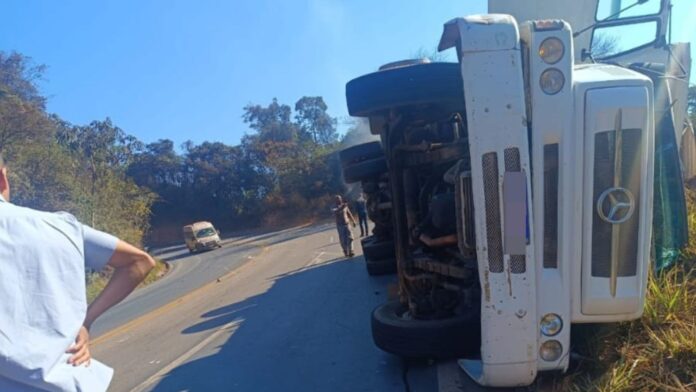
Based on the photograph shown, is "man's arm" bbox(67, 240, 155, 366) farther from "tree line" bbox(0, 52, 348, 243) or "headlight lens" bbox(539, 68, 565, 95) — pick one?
"tree line" bbox(0, 52, 348, 243)

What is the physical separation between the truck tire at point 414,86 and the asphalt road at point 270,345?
1.83 m

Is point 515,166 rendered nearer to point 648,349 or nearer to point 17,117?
point 648,349

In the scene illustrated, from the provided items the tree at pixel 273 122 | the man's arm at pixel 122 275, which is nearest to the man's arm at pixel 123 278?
the man's arm at pixel 122 275

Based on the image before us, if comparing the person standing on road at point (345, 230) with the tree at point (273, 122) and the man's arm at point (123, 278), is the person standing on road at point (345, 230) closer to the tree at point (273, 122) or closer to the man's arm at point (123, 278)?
the man's arm at point (123, 278)

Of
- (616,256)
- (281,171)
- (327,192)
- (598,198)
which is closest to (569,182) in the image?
(598,198)

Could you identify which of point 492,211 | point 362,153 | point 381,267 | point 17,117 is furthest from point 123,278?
point 17,117

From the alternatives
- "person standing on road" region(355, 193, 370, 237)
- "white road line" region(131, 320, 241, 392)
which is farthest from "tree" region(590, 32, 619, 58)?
"person standing on road" region(355, 193, 370, 237)

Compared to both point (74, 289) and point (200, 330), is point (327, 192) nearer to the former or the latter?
point (200, 330)

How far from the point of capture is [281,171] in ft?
178

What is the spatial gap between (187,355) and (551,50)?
450 cm

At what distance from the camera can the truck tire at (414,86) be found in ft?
11.7

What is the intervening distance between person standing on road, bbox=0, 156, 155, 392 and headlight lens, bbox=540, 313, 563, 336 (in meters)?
2.06

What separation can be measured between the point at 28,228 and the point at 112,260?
1.06ft

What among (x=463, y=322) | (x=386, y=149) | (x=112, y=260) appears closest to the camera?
(x=112, y=260)
